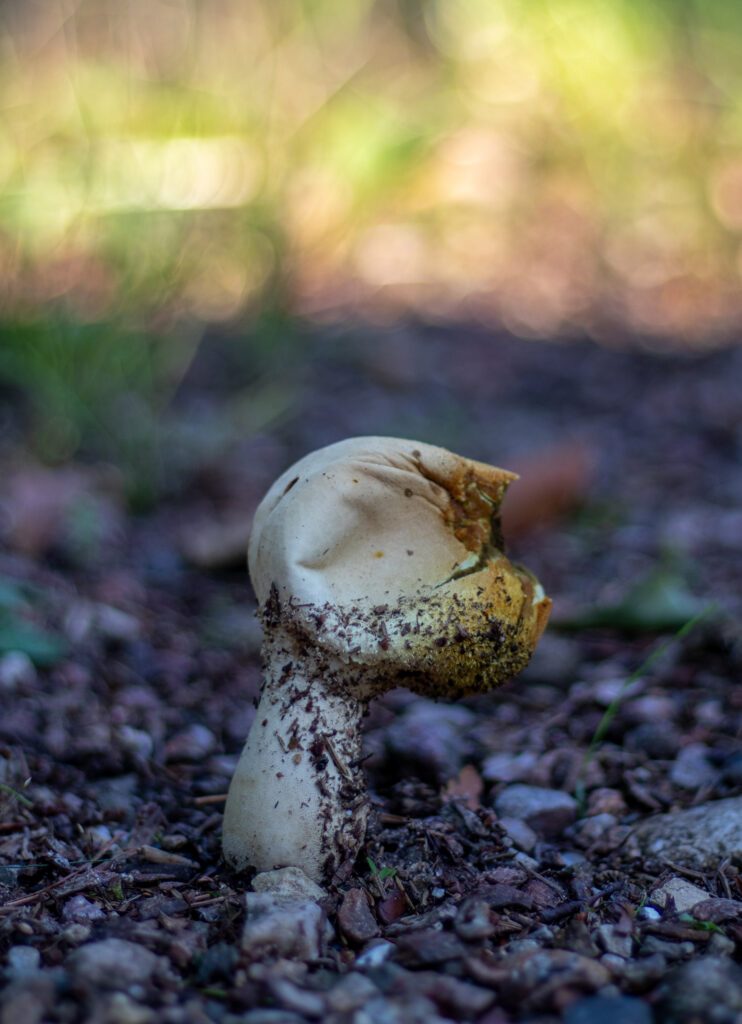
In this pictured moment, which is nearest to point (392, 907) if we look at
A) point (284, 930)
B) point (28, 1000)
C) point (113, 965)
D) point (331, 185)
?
point (284, 930)

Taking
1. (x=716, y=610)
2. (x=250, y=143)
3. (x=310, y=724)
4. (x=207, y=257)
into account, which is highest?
(x=250, y=143)

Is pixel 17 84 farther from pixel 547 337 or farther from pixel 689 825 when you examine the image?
pixel 689 825

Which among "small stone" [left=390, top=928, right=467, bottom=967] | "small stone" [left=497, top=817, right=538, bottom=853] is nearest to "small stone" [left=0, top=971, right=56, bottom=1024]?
"small stone" [left=390, top=928, right=467, bottom=967]

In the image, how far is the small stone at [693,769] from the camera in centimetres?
198

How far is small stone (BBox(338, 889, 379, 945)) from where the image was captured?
54.8 inches

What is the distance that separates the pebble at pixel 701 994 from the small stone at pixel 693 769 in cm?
74

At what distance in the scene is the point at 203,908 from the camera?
1481mm

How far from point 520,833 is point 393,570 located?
1.95 ft

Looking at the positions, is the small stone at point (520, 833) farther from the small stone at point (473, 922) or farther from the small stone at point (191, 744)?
the small stone at point (191, 744)

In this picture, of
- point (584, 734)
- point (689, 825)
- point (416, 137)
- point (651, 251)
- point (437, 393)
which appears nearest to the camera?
point (689, 825)

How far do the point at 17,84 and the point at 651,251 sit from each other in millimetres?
4233

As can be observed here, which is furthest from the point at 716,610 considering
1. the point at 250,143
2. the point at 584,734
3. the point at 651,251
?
the point at 651,251

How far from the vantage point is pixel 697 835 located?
1708 millimetres

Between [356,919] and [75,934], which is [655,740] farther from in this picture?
[75,934]
